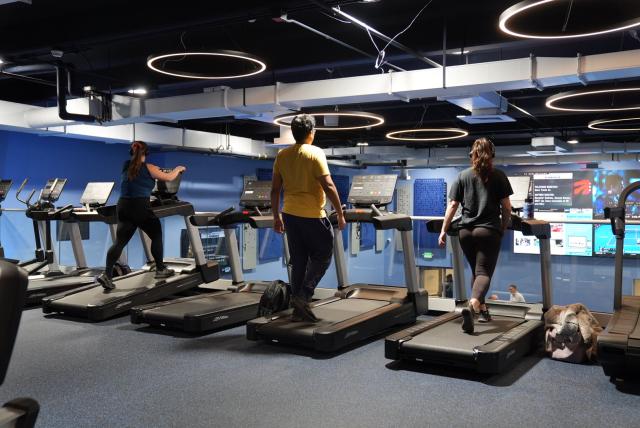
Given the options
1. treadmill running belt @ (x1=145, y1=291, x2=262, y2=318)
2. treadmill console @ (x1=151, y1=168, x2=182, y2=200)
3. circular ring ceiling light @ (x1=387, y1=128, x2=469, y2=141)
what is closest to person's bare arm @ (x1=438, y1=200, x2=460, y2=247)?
treadmill running belt @ (x1=145, y1=291, x2=262, y2=318)

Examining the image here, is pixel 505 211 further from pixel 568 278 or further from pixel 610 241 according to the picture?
pixel 610 241

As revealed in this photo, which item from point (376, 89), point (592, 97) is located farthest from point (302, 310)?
point (592, 97)

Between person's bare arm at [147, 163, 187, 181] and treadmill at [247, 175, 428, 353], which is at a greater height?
person's bare arm at [147, 163, 187, 181]

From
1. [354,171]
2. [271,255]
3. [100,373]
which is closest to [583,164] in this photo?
[354,171]

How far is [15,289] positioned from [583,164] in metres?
15.2

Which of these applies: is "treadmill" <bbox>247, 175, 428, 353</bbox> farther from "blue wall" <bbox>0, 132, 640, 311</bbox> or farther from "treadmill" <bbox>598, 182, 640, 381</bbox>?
"blue wall" <bbox>0, 132, 640, 311</bbox>

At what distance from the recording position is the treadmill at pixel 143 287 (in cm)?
568

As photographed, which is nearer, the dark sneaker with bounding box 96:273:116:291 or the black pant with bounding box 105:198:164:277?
the black pant with bounding box 105:198:164:277

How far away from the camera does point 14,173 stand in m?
9.76

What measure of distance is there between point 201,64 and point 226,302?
2722mm

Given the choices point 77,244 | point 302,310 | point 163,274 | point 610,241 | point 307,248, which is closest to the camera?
point 307,248

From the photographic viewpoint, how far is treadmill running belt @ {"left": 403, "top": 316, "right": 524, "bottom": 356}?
383cm

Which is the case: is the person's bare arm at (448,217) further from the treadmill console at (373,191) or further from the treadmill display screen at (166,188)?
the treadmill display screen at (166,188)

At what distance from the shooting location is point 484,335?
13.5 feet
